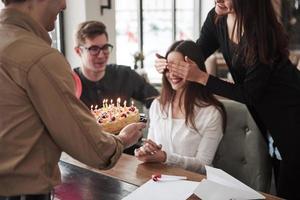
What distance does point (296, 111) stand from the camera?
62.1 inches

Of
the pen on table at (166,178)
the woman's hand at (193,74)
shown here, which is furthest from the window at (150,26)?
the pen on table at (166,178)

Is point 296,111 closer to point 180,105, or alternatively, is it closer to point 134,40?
point 180,105

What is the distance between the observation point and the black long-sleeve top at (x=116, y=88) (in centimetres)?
249

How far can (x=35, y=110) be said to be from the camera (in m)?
0.89

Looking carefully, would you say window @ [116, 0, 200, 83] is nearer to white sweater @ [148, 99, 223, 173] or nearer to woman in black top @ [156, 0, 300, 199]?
white sweater @ [148, 99, 223, 173]

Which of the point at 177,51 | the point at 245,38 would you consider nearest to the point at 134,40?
the point at 177,51

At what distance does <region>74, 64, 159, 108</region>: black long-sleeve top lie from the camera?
2.49 meters

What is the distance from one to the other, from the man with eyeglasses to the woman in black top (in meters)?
0.85

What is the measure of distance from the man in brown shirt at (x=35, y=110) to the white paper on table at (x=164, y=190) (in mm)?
346

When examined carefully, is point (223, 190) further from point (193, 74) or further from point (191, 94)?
point (191, 94)

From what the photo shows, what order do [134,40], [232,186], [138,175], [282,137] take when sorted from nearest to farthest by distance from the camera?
[232,186] < [138,175] < [282,137] < [134,40]

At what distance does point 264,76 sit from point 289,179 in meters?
0.43

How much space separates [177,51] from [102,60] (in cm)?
68

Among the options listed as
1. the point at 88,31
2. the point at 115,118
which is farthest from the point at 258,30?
the point at 88,31
